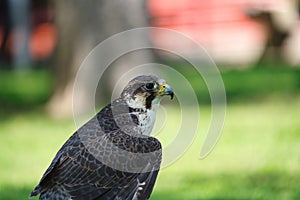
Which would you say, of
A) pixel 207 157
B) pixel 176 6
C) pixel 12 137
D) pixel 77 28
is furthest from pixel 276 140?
pixel 176 6

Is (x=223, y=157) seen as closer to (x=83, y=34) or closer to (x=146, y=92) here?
(x=146, y=92)

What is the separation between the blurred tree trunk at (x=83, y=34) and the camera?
1435 centimetres

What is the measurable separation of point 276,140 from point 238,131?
134 centimetres

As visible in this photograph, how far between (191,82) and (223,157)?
25.4ft

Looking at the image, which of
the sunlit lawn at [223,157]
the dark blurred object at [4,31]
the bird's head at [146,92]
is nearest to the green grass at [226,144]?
the sunlit lawn at [223,157]

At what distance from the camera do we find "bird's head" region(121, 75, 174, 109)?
6.39 metres

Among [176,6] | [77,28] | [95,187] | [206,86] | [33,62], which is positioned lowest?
[95,187]

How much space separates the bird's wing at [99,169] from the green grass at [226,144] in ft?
6.19

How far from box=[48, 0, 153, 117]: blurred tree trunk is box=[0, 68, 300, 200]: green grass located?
487mm

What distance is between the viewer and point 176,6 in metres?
26.5

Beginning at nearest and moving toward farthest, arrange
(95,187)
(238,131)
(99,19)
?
(95,187) → (238,131) → (99,19)

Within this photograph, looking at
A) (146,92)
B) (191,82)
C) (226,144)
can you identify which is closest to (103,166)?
(146,92)

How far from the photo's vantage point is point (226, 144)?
36.2ft

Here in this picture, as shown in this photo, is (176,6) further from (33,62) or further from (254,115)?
(254,115)
